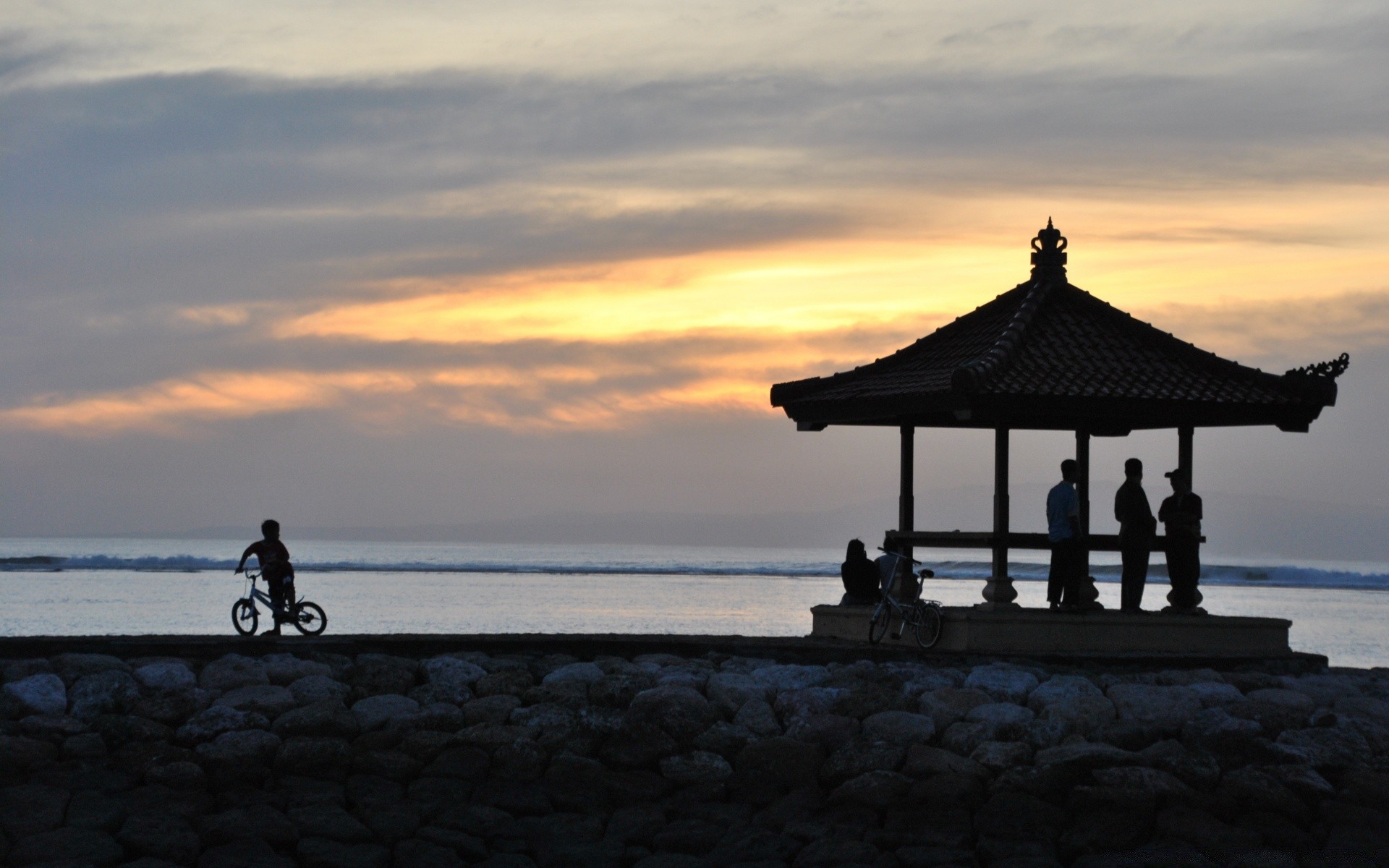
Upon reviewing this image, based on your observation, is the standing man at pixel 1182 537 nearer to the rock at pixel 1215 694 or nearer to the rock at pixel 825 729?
the rock at pixel 1215 694

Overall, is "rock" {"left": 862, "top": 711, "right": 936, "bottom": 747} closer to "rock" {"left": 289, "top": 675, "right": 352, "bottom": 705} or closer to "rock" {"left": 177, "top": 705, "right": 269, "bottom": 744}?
"rock" {"left": 289, "top": 675, "right": 352, "bottom": 705}

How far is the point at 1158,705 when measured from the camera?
12.3m

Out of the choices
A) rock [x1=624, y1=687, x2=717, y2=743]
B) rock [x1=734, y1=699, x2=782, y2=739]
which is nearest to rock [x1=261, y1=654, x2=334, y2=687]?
rock [x1=624, y1=687, x2=717, y2=743]

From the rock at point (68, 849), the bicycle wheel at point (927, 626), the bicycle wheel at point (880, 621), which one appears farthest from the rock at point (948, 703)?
the rock at point (68, 849)

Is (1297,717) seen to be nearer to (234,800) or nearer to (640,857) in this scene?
(640,857)

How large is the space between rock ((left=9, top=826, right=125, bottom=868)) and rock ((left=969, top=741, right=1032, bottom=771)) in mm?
6084

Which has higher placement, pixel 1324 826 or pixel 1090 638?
pixel 1090 638

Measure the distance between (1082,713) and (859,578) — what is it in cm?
444

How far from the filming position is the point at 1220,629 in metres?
15.4

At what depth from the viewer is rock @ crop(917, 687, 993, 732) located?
474 inches

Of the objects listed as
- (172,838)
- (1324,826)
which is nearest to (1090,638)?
(1324,826)

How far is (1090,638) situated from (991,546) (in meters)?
1.33

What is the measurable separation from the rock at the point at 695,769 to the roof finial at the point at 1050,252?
7.77m

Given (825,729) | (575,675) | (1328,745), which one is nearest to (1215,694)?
(1328,745)
